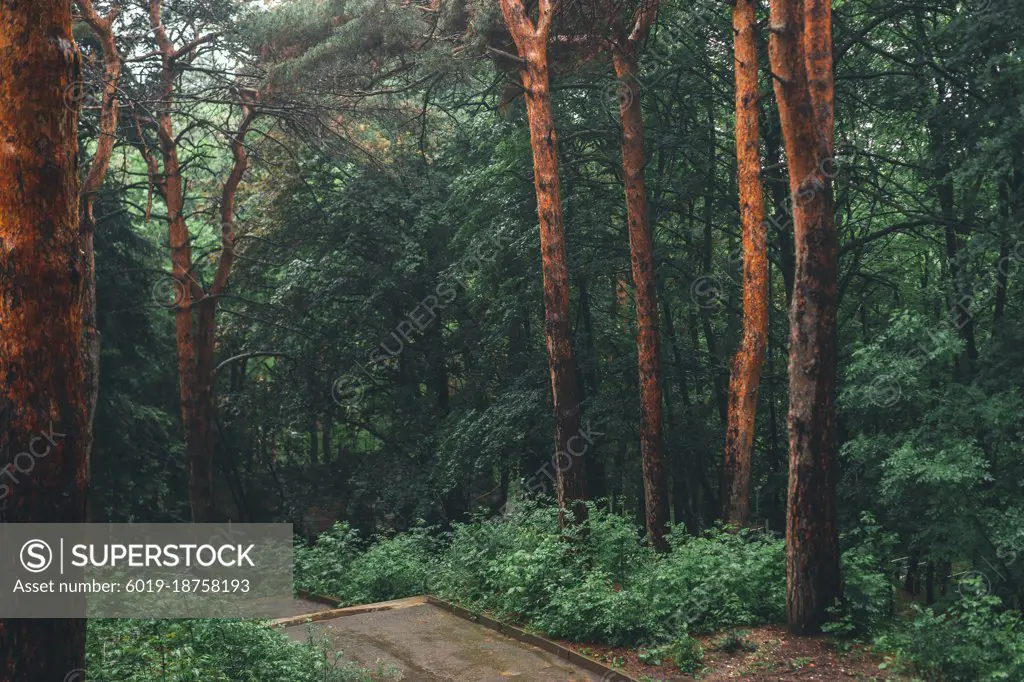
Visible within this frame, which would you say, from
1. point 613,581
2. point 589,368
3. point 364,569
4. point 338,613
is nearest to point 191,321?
point 364,569

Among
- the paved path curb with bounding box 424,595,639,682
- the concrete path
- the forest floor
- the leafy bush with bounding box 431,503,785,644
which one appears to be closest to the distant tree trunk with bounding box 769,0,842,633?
the forest floor

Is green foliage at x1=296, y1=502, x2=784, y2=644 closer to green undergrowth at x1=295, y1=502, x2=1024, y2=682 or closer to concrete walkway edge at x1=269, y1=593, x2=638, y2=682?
green undergrowth at x1=295, y1=502, x2=1024, y2=682

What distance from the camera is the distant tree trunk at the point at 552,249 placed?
46.6ft

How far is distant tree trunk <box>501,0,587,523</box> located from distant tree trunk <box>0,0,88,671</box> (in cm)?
857

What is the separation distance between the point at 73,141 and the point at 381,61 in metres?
11.0

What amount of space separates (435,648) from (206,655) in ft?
9.45

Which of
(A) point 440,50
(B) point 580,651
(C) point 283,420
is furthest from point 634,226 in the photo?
(C) point 283,420

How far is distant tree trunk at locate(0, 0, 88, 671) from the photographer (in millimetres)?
6188

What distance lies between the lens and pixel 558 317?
14461mm

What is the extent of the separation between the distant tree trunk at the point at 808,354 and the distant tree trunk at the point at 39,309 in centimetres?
698

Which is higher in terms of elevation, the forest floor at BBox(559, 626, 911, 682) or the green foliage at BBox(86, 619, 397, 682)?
the green foliage at BBox(86, 619, 397, 682)

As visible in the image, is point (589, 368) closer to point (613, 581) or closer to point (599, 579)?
point (613, 581)

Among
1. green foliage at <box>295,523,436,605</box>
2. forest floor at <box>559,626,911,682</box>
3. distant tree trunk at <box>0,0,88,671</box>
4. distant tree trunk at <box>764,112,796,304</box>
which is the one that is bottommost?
forest floor at <box>559,626,911,682</box>

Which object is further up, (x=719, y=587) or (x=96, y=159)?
(x=96, y=159)
